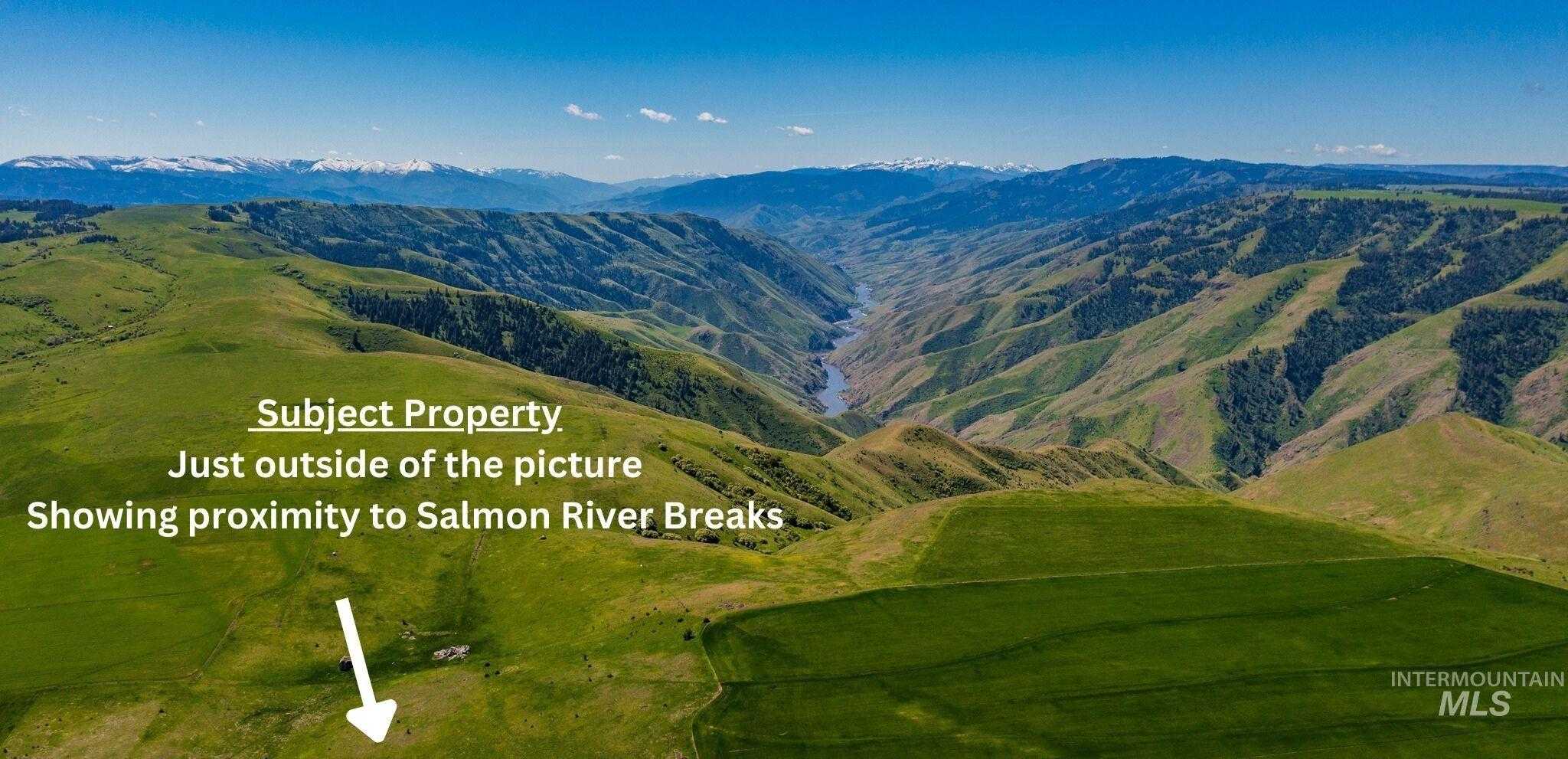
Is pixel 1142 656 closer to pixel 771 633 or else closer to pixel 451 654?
pixel 771 633

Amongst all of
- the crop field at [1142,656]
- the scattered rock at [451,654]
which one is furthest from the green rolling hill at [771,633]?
the scattered rock at [451,654]

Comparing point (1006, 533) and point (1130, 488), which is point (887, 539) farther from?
point (1130, 488)

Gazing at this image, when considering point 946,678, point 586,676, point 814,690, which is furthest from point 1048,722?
point 586,676

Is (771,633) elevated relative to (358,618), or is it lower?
elevated

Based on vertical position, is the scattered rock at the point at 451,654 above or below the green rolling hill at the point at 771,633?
below

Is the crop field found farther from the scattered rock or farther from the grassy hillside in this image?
the scattered rock

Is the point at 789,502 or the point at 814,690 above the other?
the point at 814,690

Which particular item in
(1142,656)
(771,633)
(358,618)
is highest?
(1142,656)

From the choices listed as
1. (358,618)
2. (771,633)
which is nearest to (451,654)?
(358,618)

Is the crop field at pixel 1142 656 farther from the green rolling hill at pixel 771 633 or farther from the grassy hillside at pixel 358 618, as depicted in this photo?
the grassy hillside at pixel 358 618
